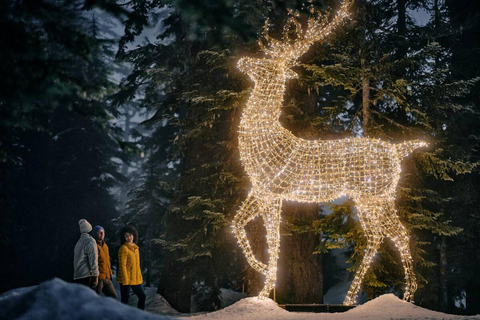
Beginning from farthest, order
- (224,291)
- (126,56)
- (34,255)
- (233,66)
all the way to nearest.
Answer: (34,255), (224,291), (126,56), (233,66)

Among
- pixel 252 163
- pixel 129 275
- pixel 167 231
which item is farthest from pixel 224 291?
pixel 252 163

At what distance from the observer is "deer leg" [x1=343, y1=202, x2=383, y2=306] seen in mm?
6074

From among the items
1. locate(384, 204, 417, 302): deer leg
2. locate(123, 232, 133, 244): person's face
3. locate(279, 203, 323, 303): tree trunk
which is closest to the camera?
locate(384, 204, 417, 302): deer leg

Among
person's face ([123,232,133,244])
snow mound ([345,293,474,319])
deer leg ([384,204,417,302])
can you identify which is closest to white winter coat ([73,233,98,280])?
person's face ([123,232,133,244])

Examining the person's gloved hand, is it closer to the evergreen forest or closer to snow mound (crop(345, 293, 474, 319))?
the evergreen forest

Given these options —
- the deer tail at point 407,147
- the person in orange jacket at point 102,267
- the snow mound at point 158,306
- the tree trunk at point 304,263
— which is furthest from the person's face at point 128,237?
the deer tail at point 407,147

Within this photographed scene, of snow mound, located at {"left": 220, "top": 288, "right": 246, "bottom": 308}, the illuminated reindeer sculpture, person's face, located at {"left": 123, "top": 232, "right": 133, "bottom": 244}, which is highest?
the illuminated reindeer sculpture

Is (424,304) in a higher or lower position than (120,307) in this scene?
lower

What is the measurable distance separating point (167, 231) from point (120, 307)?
23.6 ft

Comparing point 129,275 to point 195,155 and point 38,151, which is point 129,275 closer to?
point 195,155

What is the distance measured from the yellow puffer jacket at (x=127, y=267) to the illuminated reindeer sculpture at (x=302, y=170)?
1689 millimetres

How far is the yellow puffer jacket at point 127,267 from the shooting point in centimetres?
607

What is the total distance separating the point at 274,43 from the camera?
643cm

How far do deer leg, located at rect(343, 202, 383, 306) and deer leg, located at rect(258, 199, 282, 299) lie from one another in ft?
4.07
